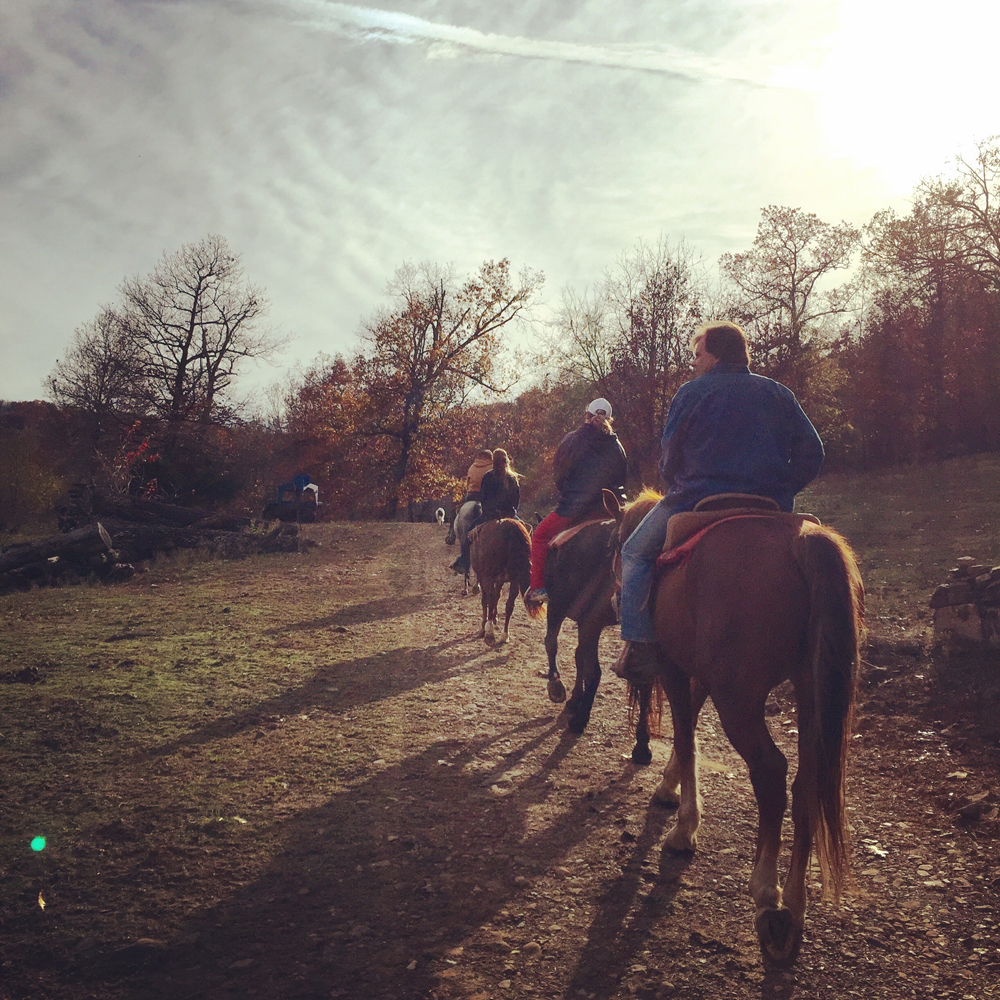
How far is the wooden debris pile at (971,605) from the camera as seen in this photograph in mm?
6418

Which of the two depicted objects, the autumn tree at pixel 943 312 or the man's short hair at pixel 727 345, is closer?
the man's short hair at pixel 727 345

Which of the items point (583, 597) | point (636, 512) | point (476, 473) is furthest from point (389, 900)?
point (476, 473)

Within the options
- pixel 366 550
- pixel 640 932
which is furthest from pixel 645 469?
pixel 640 932

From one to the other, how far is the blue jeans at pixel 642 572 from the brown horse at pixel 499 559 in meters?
4.51

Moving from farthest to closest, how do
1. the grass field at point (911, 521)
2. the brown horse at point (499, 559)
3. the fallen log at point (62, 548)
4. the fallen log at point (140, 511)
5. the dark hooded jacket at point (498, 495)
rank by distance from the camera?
the fallen log at point (140, 511), the fallen log at point (62, 548), the grass field at point (911, 521), the dark hooded jacket at point (498, 495), the brown horse at point (499, 559)

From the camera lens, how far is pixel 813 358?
95.7 feet

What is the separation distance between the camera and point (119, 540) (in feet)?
Answer: 49.2

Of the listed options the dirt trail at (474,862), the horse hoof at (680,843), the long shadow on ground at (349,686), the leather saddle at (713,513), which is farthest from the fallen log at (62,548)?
the leather saddle at (713,513)

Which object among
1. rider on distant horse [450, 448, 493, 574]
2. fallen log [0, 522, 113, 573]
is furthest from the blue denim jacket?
fallen log [0, 522, 113, 573]

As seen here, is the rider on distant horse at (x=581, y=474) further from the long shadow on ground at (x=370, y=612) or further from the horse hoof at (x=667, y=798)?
the long shadow on ground at (x=370, y=612)

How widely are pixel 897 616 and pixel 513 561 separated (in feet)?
16.0

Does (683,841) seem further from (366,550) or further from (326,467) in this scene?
(326,467)

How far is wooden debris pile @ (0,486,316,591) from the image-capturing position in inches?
488

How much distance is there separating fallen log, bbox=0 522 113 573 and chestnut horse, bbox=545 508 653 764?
10529 mm
